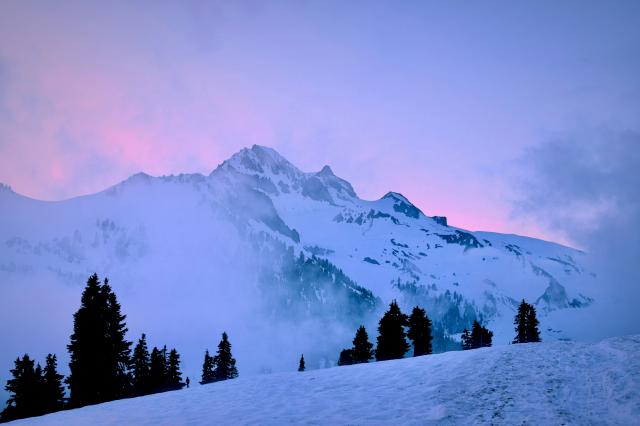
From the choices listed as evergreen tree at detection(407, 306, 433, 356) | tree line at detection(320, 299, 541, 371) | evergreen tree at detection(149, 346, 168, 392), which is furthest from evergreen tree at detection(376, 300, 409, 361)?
evergreen tree at detection(149, 346, 168, 392)

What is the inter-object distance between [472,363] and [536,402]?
6771 mm

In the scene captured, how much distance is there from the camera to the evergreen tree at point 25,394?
4375 centimetres

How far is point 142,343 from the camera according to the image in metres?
62.3

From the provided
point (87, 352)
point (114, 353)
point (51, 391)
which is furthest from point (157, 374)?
point (87, 352)

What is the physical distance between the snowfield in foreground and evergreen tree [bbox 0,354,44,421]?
20260 mm

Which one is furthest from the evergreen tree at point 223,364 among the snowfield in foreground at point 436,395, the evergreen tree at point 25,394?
the snowfield in foreground at point 436,395

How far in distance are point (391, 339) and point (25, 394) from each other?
44.5 meters

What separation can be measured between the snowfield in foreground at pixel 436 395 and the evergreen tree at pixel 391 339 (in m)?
38.3

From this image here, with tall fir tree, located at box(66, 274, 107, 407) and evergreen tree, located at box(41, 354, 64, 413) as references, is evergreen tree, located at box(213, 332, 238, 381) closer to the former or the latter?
evergreen tree, located at box(41, 354, 64, 413)

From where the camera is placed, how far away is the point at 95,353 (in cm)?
3966

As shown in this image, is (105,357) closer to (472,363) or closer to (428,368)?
(428,368)

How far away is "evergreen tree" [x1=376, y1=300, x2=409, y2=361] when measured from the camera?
221 feet

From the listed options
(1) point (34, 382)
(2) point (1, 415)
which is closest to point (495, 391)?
(1) point (34, 382)

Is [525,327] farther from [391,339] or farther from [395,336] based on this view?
[391,339]
